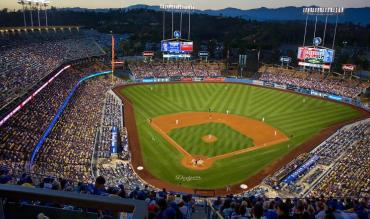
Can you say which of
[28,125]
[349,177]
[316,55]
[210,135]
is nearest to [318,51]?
[316,55]

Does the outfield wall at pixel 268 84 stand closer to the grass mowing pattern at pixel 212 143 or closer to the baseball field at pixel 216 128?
the baseball field at pixel 216 128

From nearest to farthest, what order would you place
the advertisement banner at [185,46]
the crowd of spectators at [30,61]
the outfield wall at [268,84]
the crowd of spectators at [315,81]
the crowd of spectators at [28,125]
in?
the crowd of spectators at [28,125]
the crowd of spectators at [30,61]
the outfield wall at [268,84]
the crowd of spectators at [315,81]
the advertisement banner at [185,46]

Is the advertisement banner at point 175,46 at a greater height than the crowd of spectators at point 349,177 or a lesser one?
greater

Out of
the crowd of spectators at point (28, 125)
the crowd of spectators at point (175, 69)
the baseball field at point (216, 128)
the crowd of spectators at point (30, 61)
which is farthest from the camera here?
the crowd of spectators at point (175, 69)

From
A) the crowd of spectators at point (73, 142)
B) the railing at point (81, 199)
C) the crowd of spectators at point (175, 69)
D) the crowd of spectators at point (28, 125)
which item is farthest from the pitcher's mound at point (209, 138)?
the railing at point (81, 199)

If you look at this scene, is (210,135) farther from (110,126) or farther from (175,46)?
(175,46)

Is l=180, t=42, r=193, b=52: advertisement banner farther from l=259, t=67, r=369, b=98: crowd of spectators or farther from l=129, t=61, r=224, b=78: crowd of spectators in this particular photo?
l=259, t=67, r=369, b=98: crowd of spectators
